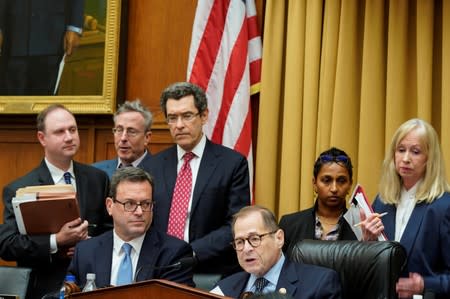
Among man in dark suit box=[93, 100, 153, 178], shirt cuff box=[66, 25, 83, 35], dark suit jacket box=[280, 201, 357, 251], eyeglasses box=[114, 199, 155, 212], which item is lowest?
dark suit jacket box=[280, 201, 357, 251]

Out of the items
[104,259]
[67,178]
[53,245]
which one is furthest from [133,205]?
[67,178]

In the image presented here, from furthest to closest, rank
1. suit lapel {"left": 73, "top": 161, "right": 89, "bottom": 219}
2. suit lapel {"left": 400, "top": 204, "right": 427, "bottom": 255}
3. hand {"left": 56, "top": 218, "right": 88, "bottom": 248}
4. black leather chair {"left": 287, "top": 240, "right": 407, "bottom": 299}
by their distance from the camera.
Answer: suit lapel {"left": 73, "top": 161, "right": 89, "bottom": 219} → hand {"left": 56, "top": 218, "right": 88, "bottom": 248} → suit lapel {"left": 400, "top": 204, "right": 427, "bottom": 255} → black leather chair {"left": 287, "top": 240, "right": 407, "bottom": 299}

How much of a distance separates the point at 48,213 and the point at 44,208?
0.06 meters

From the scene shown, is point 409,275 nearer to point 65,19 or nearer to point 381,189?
point 381,189

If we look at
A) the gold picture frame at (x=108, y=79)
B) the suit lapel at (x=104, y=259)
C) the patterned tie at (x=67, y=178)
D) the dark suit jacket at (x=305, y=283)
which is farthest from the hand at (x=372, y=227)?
the gold picture frame at (x=108, y=79)

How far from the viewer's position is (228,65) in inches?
238

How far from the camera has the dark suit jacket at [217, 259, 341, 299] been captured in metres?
3.54

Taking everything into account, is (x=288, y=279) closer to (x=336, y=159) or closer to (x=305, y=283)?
(x=305, y=283)

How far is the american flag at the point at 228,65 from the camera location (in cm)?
595

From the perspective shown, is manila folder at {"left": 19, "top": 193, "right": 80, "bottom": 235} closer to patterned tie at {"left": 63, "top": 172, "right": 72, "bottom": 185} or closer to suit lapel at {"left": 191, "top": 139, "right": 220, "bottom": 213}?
patterned tie at {"left": 63, "top": 172, "right": 72, "bottom": 185}

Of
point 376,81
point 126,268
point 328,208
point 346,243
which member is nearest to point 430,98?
point 376,81

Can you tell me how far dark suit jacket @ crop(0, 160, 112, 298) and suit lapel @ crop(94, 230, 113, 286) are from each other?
514 mm

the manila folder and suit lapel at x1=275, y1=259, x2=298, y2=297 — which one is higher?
the manila folder

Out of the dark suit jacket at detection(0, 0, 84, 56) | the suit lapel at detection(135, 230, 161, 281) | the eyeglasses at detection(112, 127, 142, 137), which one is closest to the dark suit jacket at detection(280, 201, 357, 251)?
the suit lapel at detection(135, 230, 161, 281)
